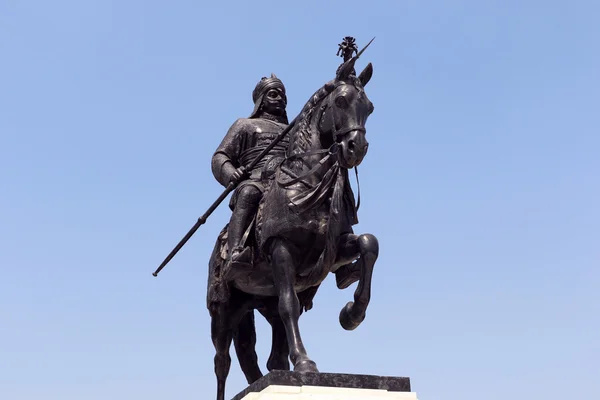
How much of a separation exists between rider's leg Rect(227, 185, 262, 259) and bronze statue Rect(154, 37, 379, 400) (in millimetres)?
11

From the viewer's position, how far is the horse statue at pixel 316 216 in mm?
9953

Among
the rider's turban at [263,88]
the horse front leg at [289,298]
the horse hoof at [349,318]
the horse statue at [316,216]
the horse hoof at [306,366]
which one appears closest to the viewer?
the horse hoof at [306,366]

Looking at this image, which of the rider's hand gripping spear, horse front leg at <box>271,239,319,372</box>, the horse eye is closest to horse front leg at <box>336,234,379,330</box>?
horse front leg at <box>271,239,319,372</box>

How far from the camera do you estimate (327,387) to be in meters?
9.16

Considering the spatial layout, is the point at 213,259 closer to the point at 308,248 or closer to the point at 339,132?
the point at 308,248

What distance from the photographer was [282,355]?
1138 cm

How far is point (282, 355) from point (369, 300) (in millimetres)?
1796

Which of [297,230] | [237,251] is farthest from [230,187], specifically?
[297,230]

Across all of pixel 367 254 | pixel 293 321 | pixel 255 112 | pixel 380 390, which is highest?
pixel 255 112

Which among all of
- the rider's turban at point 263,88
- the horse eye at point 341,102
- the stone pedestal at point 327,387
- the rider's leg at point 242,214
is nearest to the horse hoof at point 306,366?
the stone pedestal at point 327,387

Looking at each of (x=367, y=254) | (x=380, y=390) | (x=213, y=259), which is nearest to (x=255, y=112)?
(x=213, y=259)

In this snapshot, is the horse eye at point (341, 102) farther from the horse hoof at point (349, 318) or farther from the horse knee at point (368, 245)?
the horse hoof at point (349, 318)

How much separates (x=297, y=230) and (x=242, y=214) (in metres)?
0.93

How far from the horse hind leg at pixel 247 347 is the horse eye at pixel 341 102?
299 cm
